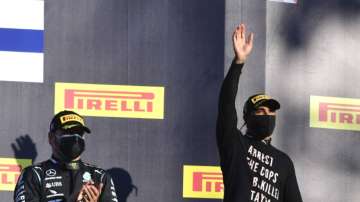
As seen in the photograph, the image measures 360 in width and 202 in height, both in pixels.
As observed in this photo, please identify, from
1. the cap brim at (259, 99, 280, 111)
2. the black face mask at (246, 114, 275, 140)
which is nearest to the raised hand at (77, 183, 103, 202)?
the black face mask at (246, 114, 275, 140)

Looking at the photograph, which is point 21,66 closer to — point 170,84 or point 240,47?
point 170,84

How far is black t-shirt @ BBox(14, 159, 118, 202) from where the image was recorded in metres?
4.10

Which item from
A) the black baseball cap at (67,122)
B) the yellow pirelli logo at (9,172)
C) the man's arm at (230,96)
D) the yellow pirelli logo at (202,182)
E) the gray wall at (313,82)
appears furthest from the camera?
the gray wall at (313,82)

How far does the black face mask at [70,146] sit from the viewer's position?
4.11 meters

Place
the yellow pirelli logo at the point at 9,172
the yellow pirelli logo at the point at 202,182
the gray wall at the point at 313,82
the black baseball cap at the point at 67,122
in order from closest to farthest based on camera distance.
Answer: the black baseball cap at the point at 67,122 → the yellow pirelli logo at the point at 9,172 → the yellow pirelli logo at the point at 202,182 → the gray wall at the point at 313,82

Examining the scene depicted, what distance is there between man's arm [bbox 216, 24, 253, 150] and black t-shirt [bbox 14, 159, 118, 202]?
889 millimetres

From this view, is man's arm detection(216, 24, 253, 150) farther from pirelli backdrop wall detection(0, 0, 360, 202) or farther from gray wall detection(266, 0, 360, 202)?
gray wall detection(266, 0, 360, 202)

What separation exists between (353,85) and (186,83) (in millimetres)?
1295

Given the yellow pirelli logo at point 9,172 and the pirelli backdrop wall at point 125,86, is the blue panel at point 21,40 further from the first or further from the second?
the yellow pirelli logo at point 9,172

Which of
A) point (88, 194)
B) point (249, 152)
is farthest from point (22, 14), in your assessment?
point (249, 152)

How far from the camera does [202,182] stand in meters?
5.23

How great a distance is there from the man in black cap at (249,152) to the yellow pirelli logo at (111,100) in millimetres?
1245

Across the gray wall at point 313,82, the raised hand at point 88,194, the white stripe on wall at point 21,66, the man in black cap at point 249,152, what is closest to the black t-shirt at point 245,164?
the man in black cap at point 249,152

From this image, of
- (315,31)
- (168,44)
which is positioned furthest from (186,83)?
(315,31)
